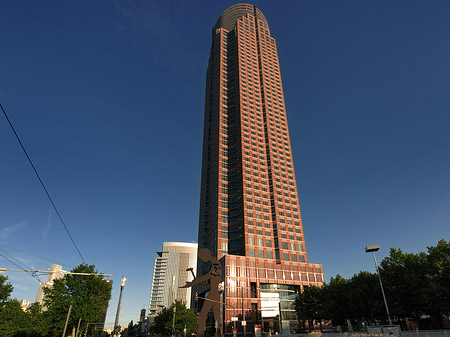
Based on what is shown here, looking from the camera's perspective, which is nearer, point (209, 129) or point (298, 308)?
point (298, 308)

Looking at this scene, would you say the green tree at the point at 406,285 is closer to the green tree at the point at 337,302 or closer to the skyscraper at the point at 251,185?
the green tree at the point at 337,302

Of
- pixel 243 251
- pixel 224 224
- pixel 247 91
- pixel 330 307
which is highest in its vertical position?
pixel 247 91

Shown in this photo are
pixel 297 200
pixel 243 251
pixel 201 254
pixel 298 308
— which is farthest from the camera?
pixel 297 200

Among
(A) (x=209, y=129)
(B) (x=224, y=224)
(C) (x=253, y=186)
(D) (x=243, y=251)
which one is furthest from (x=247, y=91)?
(D) (x=243, y=251)

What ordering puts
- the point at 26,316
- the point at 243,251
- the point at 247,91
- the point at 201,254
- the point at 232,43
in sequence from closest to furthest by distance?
1. the point at 201,254
2. the point at 26,316
3. the point at 243,251
4. the point at 247,91
5. the point at 232,43

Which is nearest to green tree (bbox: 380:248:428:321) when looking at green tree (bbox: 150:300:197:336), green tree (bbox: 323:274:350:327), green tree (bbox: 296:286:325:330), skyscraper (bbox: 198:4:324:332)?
green tree (bbox: 323:274:350:327)

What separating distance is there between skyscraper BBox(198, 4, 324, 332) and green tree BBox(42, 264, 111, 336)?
31.9 m

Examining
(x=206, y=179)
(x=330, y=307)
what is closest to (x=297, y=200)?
(x=206, y=179)

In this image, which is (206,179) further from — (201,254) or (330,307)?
(201,254)

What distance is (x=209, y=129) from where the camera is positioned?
119625 mm

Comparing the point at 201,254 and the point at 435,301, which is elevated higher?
the point at 201,254

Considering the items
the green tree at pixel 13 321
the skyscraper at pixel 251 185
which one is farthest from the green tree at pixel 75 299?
the skyscraper at pixel 251 185

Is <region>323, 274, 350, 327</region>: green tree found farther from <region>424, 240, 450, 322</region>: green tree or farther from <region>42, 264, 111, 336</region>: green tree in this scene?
<region>42, 264, 111, 336</region>: green tree

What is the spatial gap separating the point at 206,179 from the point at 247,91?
3990 centimetres
